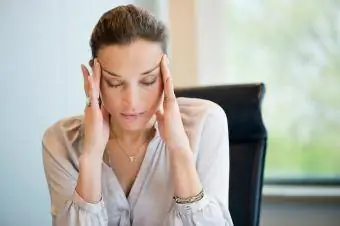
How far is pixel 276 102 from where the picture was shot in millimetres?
2016

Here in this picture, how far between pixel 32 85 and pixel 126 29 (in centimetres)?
47

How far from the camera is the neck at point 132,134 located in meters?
1.23

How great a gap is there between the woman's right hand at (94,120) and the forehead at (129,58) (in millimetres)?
41

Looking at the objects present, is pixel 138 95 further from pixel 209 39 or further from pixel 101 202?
pixel 209 39

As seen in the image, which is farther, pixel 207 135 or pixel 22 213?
pixel 22 213

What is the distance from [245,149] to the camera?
4.56ft

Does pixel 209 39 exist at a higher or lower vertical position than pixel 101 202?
higher

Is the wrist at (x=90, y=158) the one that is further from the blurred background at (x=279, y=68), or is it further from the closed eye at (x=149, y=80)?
the blurred background at (x=279, y=68)

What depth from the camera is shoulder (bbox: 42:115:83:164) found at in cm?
121

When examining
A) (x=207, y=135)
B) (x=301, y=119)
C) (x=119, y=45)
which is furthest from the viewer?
(x=301, y=119)

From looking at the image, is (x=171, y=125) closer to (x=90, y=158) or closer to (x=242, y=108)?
(x=90, y=158)

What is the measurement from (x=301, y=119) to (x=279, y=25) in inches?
14.9

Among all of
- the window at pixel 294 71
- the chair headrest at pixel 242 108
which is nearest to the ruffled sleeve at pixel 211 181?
the chair headrest at pixel 242 108

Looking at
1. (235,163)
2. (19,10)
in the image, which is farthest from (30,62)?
(235,163)
